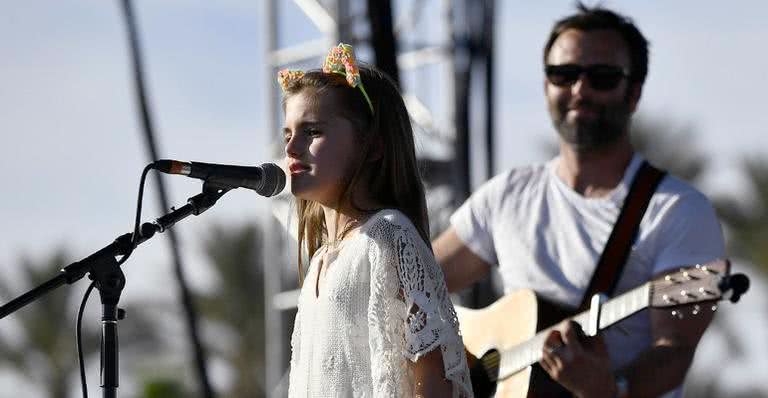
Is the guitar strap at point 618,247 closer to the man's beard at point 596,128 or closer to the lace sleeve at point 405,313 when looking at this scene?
the man's beard at point 596,128

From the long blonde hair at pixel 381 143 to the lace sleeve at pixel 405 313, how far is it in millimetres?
116

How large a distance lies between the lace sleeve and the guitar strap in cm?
106

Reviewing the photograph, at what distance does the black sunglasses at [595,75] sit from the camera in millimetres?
4254

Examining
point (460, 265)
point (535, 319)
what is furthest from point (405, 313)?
point (460, 265)

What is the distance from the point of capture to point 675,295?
11.9ft

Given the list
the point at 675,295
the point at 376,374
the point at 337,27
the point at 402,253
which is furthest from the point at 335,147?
the point at 337,27

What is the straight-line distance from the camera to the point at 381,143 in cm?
316

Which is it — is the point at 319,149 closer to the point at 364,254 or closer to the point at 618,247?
the point at 364,254

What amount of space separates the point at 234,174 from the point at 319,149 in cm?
23

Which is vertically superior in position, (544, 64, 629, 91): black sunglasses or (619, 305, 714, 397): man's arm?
(544, 64, 629, 91): black sunglasses

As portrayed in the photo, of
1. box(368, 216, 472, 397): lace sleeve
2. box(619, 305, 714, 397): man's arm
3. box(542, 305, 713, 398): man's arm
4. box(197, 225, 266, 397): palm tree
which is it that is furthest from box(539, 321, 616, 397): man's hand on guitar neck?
box(197, 225, 266, 397): palm tree

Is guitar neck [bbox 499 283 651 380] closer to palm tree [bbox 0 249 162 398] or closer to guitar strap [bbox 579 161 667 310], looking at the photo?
guitar strap [bbox 579 161 667 310]

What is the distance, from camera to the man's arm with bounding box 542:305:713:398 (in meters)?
3.77

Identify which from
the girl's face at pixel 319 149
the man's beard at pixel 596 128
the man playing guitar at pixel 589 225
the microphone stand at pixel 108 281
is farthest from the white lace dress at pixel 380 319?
the man's beard at pixel 596 128
